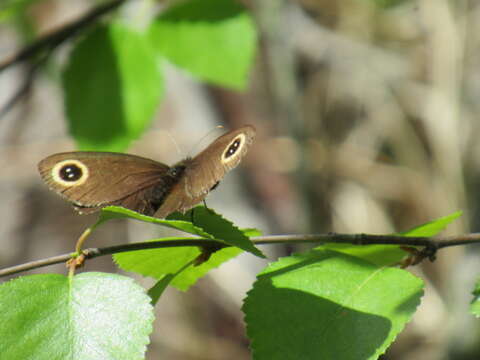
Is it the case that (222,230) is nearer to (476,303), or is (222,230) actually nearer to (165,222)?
(165,222)

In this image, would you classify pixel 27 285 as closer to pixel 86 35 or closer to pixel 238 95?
pixel 86 35

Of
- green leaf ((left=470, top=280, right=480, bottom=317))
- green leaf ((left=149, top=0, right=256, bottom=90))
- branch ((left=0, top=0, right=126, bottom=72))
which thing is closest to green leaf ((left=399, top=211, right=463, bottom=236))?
green leaf ((left=470, top=280, right=480, bottom=317))

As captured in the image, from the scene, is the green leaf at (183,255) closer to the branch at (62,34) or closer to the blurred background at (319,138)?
the branch at (62,34)

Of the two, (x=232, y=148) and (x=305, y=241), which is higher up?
(x=232, y=148)

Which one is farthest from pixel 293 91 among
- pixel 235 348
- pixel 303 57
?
pixel 303 57

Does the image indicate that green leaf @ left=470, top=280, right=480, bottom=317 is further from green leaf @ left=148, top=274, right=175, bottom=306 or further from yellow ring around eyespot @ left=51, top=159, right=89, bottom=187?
yellow ring around eyespot @ left=51, top=159, right=89, bottom=187

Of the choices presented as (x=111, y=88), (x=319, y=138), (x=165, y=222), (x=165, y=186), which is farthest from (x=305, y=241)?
(x=319, y=138)

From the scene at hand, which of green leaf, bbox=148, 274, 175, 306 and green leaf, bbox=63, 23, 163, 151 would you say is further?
green leaf, bbox=63, 23, 163, 151
